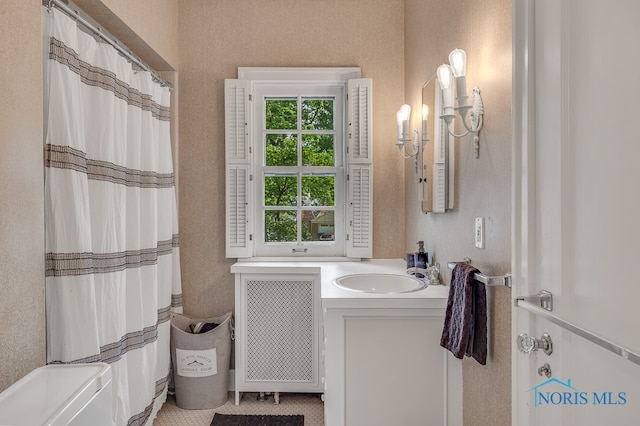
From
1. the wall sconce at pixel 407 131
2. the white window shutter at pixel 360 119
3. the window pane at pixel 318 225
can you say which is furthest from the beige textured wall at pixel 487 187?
the window pane at pixel 318 225

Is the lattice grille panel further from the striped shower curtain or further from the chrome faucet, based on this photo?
the chrome faucet

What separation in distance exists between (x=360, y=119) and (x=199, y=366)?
6.21 ft

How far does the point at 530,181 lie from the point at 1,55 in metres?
1.60

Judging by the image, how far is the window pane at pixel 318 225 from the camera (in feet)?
9.27

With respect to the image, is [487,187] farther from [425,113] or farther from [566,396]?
[425,113]

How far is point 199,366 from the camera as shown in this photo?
8.16ft

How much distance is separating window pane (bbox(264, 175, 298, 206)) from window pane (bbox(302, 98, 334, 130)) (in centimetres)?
39

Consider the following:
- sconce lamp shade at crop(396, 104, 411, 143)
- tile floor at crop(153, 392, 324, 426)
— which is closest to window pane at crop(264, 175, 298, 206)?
sconce lamp shade at crop(396, 104, 411, 143)

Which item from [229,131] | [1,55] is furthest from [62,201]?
[229,131]

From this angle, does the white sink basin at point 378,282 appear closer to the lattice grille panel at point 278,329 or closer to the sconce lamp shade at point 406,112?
the lattice grille panel at point 278,329

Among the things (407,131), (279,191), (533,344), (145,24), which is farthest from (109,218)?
(533,344)

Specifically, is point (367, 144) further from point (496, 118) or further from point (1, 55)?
point (1, 55)

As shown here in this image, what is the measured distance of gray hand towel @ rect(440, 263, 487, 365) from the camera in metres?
1.44

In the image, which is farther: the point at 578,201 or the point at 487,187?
the point at 487,187
